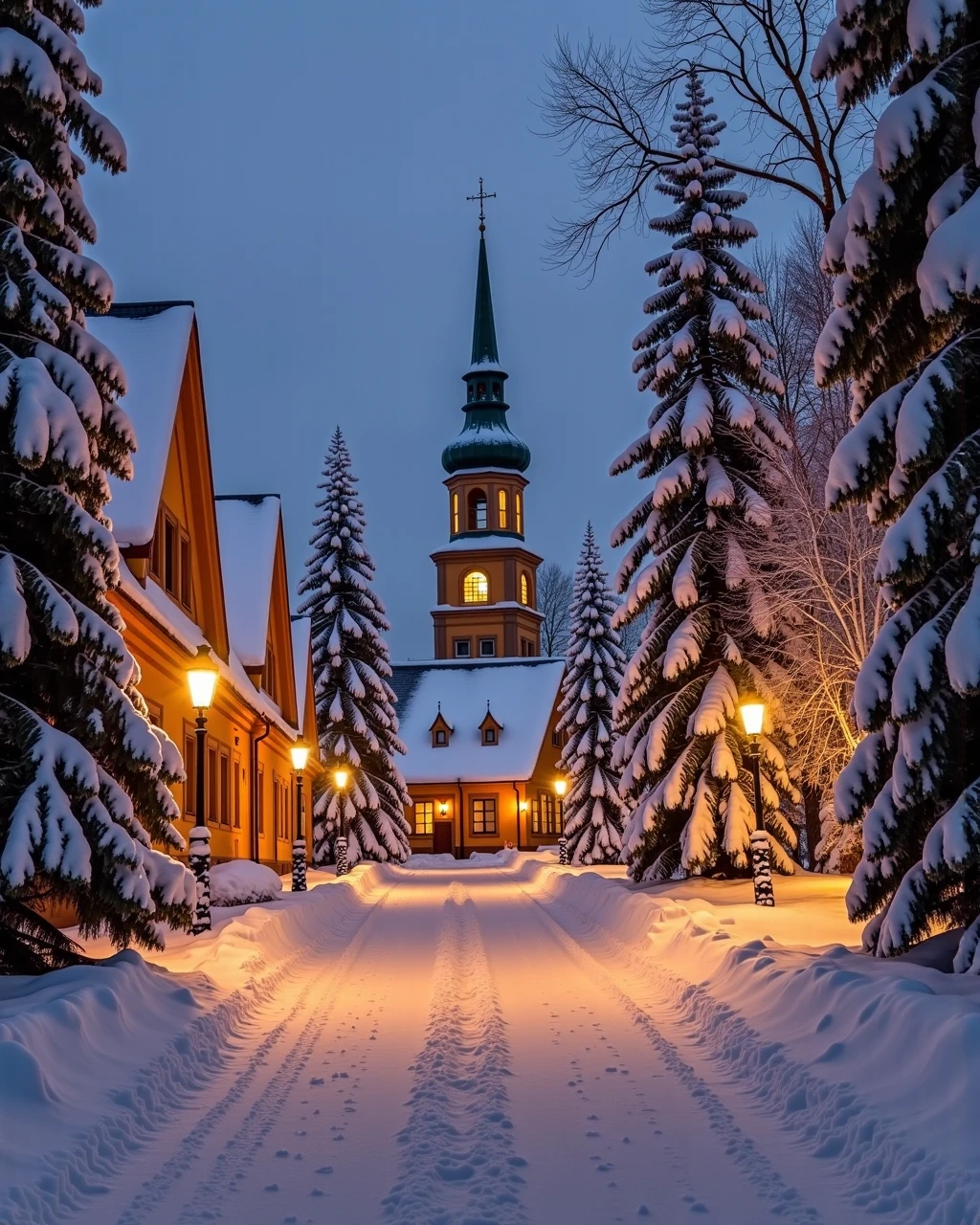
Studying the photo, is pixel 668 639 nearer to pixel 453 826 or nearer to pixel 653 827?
pixel 653 827

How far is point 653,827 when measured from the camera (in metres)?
21.4

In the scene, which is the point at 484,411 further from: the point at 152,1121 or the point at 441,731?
the point at 152,1121

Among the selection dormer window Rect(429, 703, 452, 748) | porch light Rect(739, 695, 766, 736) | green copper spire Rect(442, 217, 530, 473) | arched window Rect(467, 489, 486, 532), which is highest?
green copper spire Rect(442, 217, 530, 473)

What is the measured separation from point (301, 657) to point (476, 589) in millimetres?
34856

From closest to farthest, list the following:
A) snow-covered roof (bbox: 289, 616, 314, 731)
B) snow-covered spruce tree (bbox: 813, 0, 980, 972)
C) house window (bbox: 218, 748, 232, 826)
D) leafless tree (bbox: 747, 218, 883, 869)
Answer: snow-covered spruce tree (bbox: 813, 0, 980, 972) → leafless tree (bbox: 747, 218, 883, 869) → house window (bbox: 218, 748, 232, 826) → snow-covered roof (bbox: 289, 616, 314, 731)

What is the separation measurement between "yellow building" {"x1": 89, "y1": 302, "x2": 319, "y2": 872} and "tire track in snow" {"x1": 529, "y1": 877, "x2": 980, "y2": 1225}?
7.39 meters

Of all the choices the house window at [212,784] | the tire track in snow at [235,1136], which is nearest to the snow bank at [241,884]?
the house window at [212,784]

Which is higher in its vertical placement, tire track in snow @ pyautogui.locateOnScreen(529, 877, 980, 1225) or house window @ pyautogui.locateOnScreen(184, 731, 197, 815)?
house window @ pyautogui.locateOnScreen(184, 731, 197, 815)

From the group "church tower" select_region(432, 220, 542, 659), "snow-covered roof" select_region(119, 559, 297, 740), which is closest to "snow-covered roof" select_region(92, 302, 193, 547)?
"snow-covered roof" select_region(119, 559, 297, 740)


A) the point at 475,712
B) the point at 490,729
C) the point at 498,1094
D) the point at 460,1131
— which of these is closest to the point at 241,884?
the point at 498,1094

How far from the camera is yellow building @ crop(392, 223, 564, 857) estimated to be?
206 ft

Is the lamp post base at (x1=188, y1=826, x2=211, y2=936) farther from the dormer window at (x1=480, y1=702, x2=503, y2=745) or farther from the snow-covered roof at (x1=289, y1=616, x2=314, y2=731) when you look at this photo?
the dormer window at (x1=480, y1=702, x2=503, y2=745)

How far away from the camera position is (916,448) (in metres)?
9.14

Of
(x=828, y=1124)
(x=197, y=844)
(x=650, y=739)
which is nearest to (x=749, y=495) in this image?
(x=650, y=739)
